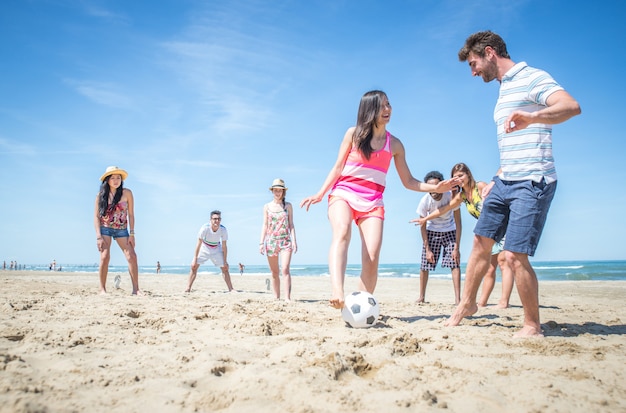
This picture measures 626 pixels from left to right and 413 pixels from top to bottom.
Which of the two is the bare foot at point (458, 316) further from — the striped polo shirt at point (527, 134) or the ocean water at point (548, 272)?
the ocean water at point (548, 272)

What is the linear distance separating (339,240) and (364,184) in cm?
70

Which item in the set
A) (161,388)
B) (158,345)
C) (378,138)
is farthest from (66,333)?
(378,138)

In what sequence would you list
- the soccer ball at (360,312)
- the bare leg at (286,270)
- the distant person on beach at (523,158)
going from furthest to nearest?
the bare leg at (286,270)
the soccer ball at (360,312)
the distant person on beach at (523,158)

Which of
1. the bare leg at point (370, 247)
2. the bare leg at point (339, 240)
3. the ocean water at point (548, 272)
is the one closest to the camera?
the bare leg at point (339, 240)

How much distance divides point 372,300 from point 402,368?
4.32ft

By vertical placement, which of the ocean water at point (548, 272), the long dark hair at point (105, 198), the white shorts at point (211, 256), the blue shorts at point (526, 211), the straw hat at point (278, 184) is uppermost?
the straw hat at point (278, 184)

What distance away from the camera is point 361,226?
4.34 metres

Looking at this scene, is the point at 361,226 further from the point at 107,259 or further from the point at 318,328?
the point at 107,259

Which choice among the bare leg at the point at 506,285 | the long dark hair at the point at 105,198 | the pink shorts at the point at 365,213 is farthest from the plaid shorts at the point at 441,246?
the long dark hair at the point at 105,198

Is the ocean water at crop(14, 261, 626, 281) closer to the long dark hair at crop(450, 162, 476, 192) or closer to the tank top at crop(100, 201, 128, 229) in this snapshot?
the long dark hair at crop(450, 162, 476, 192)

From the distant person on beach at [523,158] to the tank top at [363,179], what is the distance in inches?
45.7

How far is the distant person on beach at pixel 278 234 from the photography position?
7395 millimetres

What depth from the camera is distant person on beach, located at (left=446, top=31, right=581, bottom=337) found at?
10.3 feet

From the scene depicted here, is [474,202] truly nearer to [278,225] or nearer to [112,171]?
[278,225]
